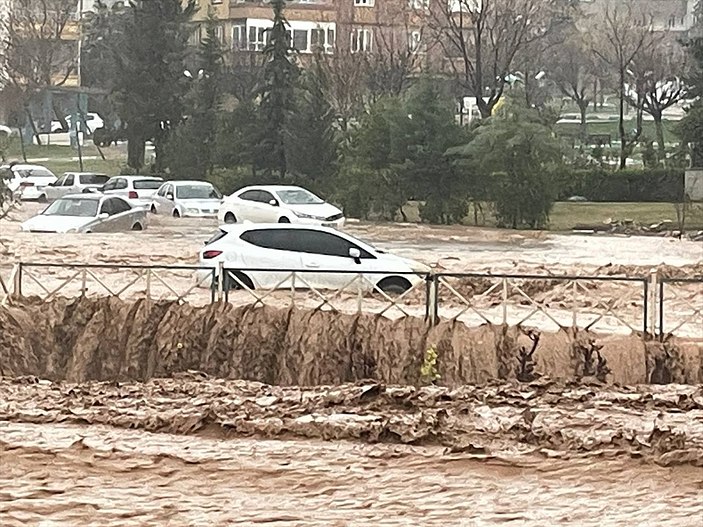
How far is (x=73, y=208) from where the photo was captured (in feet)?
Answer: 68.5

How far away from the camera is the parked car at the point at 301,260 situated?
630 inches

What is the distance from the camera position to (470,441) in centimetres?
998

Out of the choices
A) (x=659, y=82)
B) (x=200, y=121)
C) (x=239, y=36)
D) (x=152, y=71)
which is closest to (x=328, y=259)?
(x=200, y=121)

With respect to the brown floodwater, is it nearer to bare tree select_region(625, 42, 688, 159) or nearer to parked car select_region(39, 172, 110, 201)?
parked car select_region(39, 172, 110, 201)

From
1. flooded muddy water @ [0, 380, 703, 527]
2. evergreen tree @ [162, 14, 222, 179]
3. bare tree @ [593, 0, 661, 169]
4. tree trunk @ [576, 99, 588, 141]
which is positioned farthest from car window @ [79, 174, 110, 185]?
flooded muddy water @ [0, 380, 703, 527]

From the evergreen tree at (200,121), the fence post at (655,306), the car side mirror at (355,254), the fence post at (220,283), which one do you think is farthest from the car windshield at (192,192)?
the fence post at (655,306)

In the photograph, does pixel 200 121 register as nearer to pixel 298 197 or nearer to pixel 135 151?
pixel 135 151

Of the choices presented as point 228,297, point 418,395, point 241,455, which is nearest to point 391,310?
point 228,297

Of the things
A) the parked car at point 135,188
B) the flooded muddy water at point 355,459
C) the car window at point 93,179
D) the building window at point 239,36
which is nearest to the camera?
the flooded muddy water at point 355,459

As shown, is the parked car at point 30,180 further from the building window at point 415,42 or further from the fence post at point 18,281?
the building window at point 415,42

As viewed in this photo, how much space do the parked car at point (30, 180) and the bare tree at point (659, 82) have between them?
8736mm

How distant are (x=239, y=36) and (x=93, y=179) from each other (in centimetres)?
349

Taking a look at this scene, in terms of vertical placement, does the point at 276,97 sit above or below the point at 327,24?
below

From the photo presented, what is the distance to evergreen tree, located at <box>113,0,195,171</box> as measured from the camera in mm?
21656
